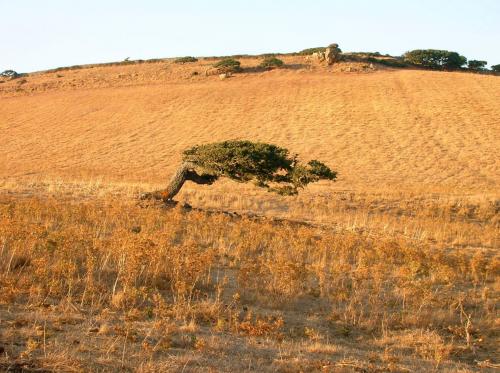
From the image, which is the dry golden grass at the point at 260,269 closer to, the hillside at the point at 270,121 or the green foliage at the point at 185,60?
the hillside at the point at 270,121

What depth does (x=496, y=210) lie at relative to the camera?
771 inches

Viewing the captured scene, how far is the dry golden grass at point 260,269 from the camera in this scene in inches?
223

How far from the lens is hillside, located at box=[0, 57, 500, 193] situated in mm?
31766

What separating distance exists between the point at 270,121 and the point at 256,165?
98.3 feet

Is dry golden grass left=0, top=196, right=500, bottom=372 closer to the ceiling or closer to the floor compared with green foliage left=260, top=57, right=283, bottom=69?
closer to the floor

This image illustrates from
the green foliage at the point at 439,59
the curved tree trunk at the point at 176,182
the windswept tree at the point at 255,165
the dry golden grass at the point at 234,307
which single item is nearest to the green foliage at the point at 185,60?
the green foliage at the point at 439,59

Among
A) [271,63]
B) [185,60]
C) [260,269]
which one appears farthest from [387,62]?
[260,269]

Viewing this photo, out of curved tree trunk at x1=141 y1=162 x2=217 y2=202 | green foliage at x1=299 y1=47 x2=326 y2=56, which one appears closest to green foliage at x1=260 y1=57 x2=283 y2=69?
green foliage at x1=299 y1=47 x2=326 y2=56

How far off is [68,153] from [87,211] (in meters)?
25.8

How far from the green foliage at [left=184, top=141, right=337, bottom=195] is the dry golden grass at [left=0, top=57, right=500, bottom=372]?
1.31 metres

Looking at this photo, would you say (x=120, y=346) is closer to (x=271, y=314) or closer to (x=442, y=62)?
(x=271, y=314)

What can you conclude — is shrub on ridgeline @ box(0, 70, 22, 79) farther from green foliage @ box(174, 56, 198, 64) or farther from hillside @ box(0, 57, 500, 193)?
green foliage @ box(174, 56, 198, 64)

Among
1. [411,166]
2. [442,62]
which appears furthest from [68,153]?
[442,62]

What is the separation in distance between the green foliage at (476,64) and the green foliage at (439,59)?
158 cm
